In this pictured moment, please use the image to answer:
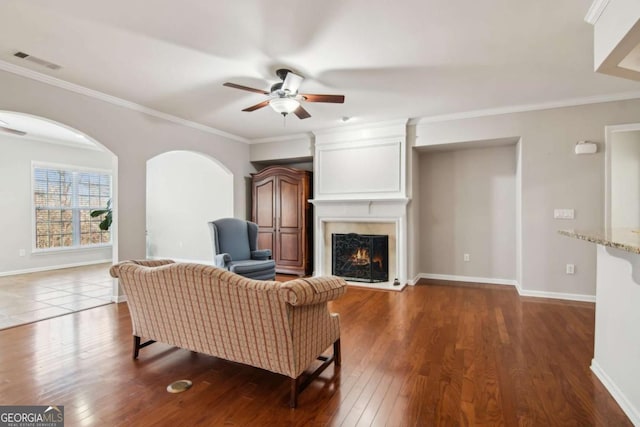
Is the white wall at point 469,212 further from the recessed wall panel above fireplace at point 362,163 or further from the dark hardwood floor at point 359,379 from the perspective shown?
the dark hardwood floor at point 359,379

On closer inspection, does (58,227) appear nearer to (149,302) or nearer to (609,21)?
(149,302)

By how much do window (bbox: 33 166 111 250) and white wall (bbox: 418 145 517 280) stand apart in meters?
7.04

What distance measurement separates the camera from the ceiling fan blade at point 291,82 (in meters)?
3.22

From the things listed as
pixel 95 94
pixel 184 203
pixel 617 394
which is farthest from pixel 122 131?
pixel 617 394

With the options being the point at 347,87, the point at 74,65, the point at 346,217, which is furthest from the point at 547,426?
the point at 74,65

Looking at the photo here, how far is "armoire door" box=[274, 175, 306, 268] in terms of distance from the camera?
5.90 m

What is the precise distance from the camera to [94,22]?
2467mm

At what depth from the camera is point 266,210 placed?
6.18 meters

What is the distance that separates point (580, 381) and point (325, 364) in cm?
175

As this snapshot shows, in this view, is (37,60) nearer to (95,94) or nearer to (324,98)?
(95,94)

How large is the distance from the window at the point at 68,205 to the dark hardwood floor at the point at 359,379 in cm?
408

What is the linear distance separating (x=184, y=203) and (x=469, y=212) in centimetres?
590

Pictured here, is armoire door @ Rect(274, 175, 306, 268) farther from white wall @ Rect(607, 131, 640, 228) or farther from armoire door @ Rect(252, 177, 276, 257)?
white wall @ Rect(607, 131, 640, 228)

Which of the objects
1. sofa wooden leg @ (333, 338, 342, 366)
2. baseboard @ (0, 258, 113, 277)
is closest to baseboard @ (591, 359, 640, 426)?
sofa wooden leg @ (333, 338, 342, 366)
